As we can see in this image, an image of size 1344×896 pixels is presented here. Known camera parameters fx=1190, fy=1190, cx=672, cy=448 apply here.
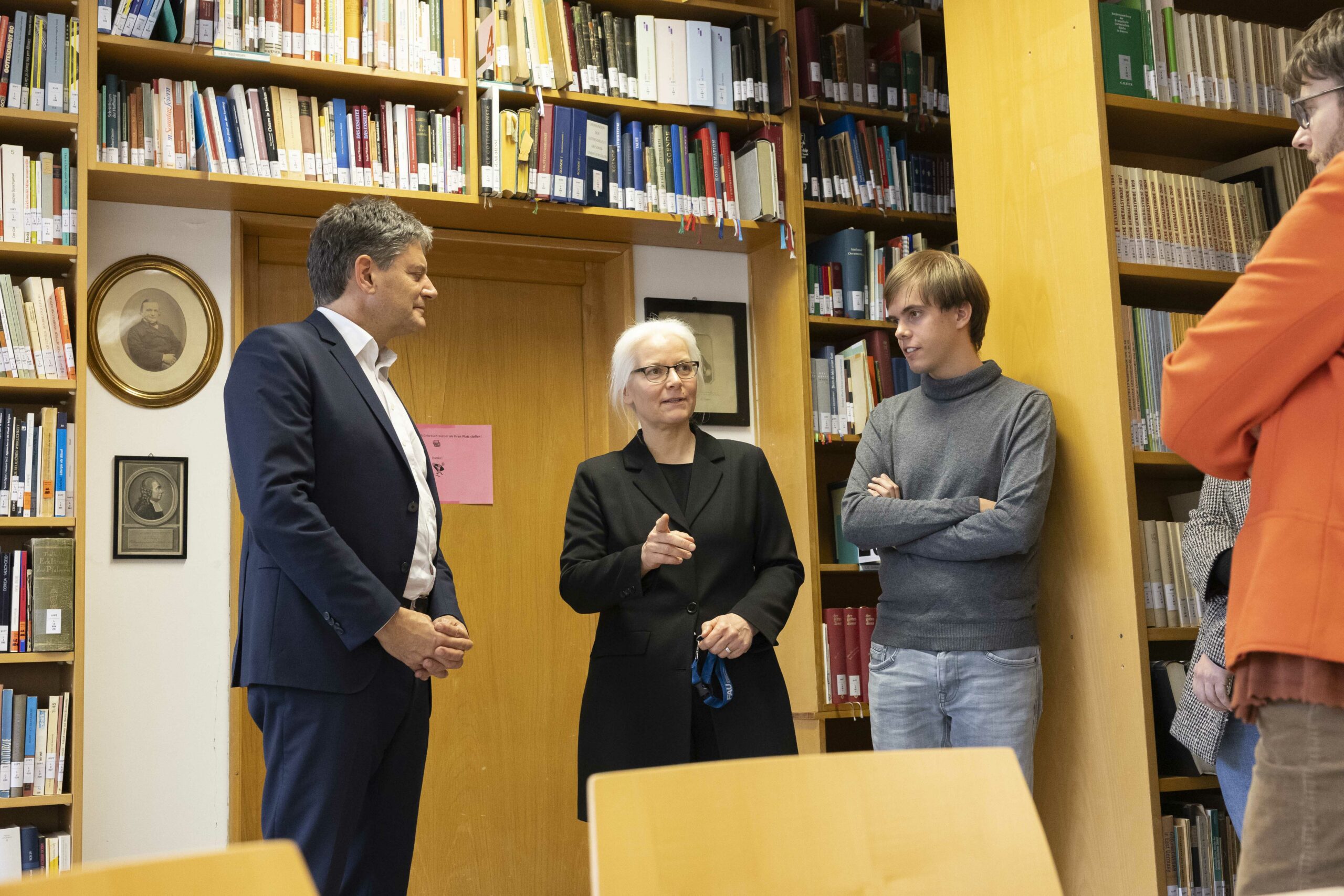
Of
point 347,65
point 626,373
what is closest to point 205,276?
point 347,65

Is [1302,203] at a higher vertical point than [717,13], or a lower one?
lower

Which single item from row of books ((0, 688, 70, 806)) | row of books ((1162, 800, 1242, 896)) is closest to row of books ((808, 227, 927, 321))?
row of books ((1162, 800, 1242, 896))

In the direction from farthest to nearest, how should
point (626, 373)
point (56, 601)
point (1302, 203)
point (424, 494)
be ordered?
1. point (56, 601)
2. point (626, 373)
3. point (424, 494)
4. point (1302, 203)

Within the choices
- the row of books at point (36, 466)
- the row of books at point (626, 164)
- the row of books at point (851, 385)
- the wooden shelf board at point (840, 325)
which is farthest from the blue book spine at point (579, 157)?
the row of books at point (36, 466)

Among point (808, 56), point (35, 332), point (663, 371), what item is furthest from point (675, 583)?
point (808, 56)

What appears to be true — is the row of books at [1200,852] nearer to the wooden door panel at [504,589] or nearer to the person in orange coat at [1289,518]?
the person in orange coat at [1289,518]

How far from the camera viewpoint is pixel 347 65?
131 inches

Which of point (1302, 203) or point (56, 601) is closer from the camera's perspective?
point (1302, 203)

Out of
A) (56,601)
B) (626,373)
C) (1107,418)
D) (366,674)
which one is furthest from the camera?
(56,601)

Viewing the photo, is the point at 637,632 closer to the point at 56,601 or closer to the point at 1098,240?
the point at 1098,240

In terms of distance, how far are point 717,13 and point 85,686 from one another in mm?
2769

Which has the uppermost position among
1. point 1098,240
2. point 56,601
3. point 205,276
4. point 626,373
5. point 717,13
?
point 717,13

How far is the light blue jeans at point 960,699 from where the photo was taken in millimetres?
2373

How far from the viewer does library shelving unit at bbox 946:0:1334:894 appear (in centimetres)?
249
